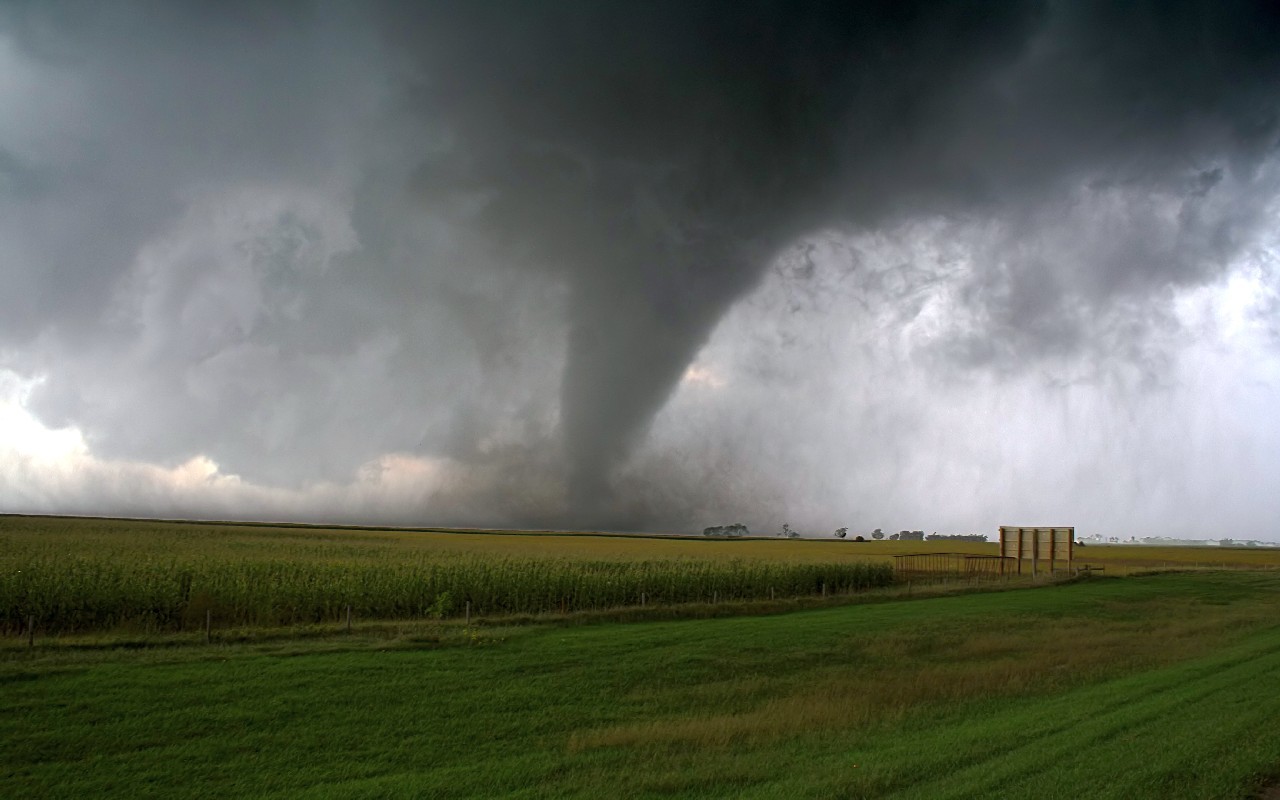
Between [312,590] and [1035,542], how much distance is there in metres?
56.9

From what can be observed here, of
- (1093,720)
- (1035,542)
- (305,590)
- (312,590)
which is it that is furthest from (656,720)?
(1035,542)

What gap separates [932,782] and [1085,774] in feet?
6.98

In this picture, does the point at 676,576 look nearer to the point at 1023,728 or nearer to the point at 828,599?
the point at 828,599

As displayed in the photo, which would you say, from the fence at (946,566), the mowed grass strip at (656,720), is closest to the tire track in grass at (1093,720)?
the mowed grass strip at (656,720)

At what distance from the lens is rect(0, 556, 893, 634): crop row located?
76.8 feet

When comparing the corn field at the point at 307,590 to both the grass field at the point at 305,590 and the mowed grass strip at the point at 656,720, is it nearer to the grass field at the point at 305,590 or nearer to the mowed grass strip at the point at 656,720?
the grass field at the point at 305,590

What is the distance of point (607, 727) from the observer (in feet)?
51.0

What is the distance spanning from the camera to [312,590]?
2744cm

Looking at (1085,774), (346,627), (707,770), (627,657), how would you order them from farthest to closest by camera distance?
(346,627) → (627,657) → (707,770) → (1085,774)

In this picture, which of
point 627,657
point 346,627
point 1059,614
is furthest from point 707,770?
point 1059,614

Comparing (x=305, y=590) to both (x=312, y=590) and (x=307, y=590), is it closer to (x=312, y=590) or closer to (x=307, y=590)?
(x=307, y=590)

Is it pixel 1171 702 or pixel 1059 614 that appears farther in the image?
pixel 1059 614

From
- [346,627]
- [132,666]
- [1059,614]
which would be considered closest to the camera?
[132,666]

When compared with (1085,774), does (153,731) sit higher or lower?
lower
